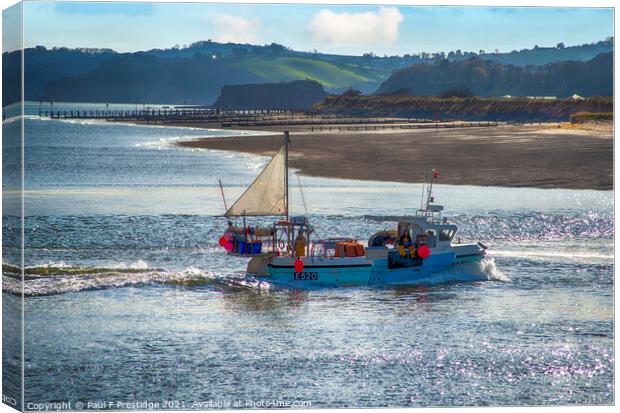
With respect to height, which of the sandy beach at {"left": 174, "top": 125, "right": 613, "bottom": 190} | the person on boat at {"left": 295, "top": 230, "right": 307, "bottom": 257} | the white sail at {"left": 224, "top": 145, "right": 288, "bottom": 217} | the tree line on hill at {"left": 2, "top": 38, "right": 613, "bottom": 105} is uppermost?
the tree line on hill at {"left": 2, "top": 38, "right": 613, "bottom": 105}

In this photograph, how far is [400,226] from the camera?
131 ft

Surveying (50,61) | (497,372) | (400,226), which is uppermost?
(50,61)

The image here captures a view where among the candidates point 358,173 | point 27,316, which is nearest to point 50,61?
point 27,316

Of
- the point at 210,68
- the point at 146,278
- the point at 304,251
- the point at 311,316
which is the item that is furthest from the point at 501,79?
the point at 311,316

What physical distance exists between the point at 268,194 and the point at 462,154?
94.4 feet

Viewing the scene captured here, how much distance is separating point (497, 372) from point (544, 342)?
105 inches

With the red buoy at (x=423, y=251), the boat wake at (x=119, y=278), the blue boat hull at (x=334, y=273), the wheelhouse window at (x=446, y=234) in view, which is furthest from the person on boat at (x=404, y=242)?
the boat wake at (x=119, y=278)

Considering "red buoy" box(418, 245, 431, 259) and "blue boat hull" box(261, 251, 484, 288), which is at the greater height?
"red buoy" box(418, 245, 431, 259)

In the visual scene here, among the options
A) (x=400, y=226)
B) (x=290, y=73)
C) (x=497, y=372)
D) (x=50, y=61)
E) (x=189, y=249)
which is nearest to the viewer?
(x=497, y=372)

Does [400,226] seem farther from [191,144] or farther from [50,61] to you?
[191,144]

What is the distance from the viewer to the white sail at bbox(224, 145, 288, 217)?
3788 cm

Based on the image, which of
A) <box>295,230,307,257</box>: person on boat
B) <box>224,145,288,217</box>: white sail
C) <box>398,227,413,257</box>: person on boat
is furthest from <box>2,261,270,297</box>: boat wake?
<box>398,227,413,257</box>: person on boat

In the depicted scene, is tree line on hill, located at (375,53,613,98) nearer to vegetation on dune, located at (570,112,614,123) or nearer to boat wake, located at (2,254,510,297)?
vegetation on dune, located at (570,112,614,123)

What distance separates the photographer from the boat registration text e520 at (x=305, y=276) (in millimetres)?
37594
